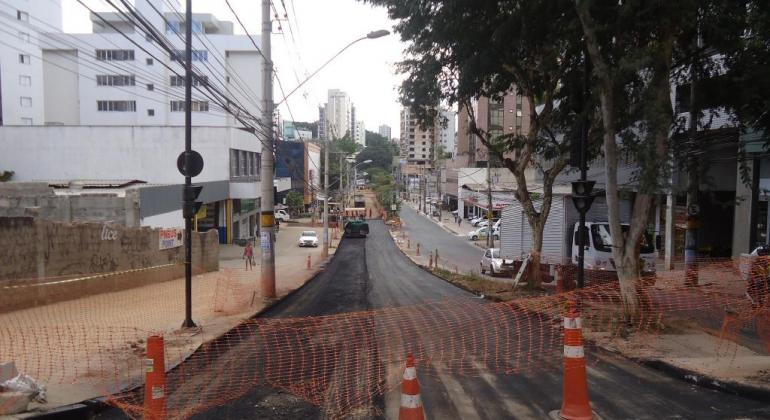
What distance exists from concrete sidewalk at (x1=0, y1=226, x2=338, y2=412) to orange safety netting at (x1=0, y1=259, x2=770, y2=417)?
28mm

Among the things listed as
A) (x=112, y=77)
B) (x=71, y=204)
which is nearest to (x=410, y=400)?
(x=71, y=204)

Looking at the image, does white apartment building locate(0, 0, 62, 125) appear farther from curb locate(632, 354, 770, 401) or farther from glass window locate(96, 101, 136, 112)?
curb locate(632, 354, 770, 401)

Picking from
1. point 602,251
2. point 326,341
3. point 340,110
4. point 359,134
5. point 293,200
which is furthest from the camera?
point 359,134

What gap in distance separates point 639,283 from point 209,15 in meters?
61.1

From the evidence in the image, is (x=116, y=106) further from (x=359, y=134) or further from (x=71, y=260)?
(x=359, y=134)

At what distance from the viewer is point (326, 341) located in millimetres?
9172

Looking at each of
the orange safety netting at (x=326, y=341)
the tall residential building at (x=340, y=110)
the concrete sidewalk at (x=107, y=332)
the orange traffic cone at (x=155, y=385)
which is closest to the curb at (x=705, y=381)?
the orange safety netting at (x=326, y=341)

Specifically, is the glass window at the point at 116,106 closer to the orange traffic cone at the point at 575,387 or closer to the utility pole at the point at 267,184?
the utility pole at the point at 267,184

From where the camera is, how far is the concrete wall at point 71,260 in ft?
41.1

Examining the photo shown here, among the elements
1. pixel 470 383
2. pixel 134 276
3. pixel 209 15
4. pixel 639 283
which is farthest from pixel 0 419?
pixel 209 15

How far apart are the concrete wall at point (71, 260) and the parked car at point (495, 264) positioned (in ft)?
45.4

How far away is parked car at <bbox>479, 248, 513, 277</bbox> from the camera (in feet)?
82.9

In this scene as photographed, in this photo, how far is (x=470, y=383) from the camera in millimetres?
6820

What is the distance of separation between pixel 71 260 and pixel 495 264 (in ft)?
57.4
